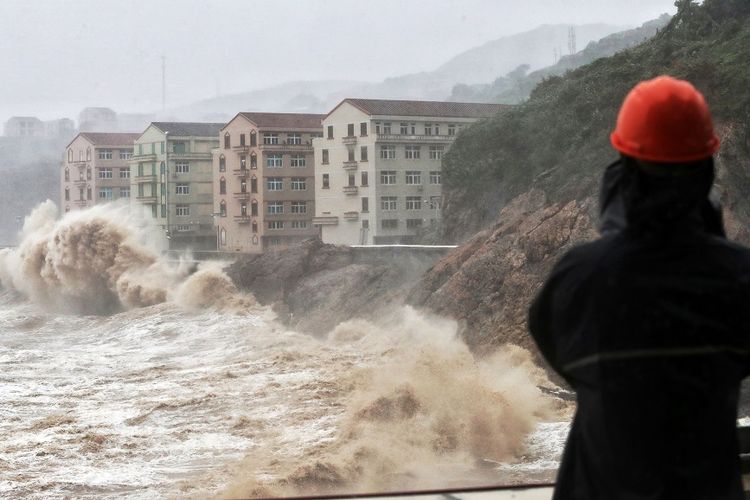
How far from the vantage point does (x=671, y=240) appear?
1.36m

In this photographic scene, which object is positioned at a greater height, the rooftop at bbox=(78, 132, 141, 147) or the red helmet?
the rooftop at bbox=(78, 132, 141, 147)

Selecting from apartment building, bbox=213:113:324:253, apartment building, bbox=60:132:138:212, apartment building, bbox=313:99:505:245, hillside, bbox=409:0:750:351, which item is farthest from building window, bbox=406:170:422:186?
apartment building, bbox=60:132:138:212

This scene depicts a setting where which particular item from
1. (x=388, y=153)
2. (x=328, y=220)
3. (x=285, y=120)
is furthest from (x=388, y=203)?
(x=285, y=120)

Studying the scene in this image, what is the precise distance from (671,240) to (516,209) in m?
19.0

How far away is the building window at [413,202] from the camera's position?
3042cm

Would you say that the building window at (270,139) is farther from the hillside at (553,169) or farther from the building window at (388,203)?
the hillside at (553,169)

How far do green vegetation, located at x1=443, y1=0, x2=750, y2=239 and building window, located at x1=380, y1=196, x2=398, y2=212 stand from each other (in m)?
3.41

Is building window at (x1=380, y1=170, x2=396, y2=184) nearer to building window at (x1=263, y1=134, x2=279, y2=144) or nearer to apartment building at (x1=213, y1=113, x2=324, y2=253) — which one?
apartment building at (x1=213, y1=113, x2=324, y2=253)

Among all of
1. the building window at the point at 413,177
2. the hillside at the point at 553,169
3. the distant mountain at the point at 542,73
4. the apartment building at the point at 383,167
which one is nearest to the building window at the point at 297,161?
the apartment building at the point at 383,167

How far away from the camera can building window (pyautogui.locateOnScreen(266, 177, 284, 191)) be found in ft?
110

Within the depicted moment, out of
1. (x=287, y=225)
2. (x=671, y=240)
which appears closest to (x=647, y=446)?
(x=671, y=240)

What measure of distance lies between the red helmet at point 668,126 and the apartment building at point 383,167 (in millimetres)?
28248

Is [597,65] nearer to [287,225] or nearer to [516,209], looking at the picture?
[516,209]

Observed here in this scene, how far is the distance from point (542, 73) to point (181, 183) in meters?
24.6
